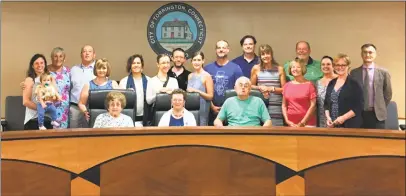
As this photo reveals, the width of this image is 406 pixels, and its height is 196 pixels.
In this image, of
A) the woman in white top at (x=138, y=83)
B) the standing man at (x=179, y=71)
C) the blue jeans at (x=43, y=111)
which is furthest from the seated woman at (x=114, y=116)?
the standing man at (x=179, y=71)

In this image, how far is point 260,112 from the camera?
12.1 ft

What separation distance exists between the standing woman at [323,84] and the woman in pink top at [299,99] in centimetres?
6

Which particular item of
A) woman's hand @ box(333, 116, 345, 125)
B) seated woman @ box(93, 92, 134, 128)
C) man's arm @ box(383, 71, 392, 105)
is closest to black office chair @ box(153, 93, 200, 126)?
seated woman @ box(93, 92, 134, 128)

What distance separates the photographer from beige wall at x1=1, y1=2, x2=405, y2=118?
5.81m

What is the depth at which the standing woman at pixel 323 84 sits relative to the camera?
156 inches

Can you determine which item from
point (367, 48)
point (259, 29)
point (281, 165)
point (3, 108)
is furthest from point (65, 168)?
point (259, 29)

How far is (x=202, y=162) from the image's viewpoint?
2.98 meters

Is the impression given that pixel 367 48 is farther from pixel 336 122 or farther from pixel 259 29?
pixel 259 29

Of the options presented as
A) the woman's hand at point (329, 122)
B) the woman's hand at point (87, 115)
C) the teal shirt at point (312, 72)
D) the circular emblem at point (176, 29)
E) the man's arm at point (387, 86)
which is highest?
the circular emblem at point (176, 29)

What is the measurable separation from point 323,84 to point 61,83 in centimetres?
215

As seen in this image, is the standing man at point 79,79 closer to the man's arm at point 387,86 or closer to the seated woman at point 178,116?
the seated woman at point 178,116

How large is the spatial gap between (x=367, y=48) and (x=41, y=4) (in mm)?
3674

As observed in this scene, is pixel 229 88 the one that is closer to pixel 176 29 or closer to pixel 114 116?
pixel 114 116

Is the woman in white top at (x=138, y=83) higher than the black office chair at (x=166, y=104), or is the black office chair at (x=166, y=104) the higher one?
the woman in white top at (x=138, y=83)
